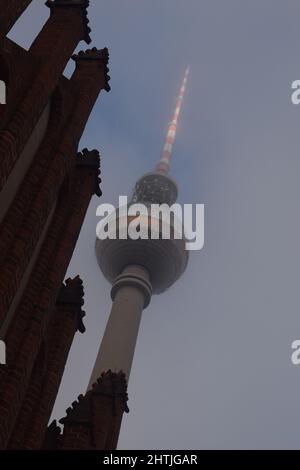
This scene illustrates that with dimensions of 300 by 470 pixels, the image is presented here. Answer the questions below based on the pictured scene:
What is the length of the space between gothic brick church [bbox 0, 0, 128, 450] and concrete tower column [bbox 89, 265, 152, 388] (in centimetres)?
5029

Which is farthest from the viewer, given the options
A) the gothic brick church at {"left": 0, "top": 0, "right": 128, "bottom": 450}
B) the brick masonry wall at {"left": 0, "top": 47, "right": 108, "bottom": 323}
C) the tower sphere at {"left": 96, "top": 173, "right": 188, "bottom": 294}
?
the tower sphere at {"left": 96, "top": 173, "right": 188, "bottom": 294}

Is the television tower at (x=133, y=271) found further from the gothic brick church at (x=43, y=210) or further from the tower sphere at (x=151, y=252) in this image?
the gothic brick church at (x=43, y=210)

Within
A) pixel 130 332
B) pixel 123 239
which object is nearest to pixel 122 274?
pixel 123 239

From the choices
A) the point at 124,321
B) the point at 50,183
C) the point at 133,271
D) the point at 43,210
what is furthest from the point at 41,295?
the point at 133,271

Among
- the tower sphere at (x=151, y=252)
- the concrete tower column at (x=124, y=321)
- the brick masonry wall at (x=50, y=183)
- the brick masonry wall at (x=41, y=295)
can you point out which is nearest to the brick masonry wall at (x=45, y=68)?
the brick masonry wall at (x=50, y=183)

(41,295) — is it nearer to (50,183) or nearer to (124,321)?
(50,183)

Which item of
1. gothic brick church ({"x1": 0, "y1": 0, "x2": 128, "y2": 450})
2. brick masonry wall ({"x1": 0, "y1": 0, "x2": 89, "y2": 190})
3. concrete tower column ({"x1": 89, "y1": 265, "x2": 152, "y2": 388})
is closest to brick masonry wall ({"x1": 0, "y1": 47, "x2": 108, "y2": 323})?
gothic brick church ({"x1": 0, "y1": 0, "x2": 128, "y2": 450})

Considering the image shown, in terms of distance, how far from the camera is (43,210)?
534 inches

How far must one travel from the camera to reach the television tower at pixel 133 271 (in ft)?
229

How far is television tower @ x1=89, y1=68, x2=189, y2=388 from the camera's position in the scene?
6988cm

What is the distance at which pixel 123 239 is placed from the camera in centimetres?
8712

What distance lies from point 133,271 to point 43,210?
69.2 meters

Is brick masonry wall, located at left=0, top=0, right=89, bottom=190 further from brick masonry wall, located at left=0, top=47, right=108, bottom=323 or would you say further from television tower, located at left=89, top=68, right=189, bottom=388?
television tower, located at left=89, top=68, right=189, bottom=388
